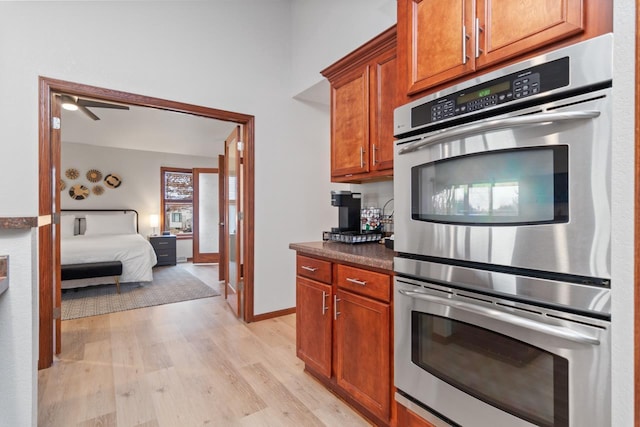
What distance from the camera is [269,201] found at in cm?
337

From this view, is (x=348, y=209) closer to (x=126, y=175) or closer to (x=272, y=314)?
(x=272, y=314)

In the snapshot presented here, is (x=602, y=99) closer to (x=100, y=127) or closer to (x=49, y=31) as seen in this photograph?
(x=49, y=31)

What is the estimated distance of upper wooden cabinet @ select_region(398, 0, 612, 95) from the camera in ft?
3.01

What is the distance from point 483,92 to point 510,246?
544 millimetres

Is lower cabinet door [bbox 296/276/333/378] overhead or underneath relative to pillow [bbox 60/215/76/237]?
underneath

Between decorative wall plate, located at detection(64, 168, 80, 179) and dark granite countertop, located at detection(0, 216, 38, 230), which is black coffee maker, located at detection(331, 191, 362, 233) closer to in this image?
dark granite countertop, located at detection(0, 216, 38, 230)

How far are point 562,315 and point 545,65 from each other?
2.47 feet

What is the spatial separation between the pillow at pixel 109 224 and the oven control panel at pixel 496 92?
21.1 ft

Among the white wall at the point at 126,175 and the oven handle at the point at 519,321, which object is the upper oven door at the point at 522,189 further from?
the white wall at the point at 126,175

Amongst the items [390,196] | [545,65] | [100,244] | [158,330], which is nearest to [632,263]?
[545,65]

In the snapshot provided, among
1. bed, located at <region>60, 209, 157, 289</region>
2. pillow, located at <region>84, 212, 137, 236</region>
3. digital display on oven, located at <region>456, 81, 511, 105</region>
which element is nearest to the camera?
digital display on oven, located at <region>456, 81, 511, 105</region>

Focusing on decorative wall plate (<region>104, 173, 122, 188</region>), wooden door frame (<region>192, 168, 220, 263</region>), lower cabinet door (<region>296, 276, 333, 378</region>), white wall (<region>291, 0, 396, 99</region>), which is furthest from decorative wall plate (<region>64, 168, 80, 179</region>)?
lower cabinet door (<region>296, 276, 333, 378</region>)

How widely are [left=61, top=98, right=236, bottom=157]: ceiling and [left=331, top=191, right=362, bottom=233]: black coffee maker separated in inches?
111

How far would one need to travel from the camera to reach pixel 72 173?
6.17 metres
